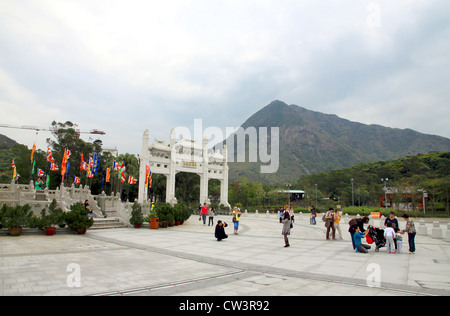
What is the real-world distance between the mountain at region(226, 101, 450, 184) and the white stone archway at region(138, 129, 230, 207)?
220 ft

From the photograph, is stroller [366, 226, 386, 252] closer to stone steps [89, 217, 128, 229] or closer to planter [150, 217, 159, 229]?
planter [150, 217, 159, 229]

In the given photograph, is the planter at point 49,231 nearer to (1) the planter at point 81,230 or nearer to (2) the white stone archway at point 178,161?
(1) the planter at point 81,230

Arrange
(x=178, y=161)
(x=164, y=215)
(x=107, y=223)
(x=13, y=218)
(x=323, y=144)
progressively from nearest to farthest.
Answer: (x=13, y=218), (x=107, y=223), (x=164, y=215), (x=178, y=161), (x=323, y=144)

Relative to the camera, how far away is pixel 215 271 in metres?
7.66

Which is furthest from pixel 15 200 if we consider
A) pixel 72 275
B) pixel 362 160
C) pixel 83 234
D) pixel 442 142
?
pixel 442 142

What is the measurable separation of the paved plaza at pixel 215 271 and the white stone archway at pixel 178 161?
2249 centimetres

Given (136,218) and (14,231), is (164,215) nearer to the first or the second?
(136,218)

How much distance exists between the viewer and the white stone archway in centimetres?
3394

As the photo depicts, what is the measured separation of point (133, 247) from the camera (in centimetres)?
1171

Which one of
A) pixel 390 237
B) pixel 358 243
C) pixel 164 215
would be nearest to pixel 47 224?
pixel 164 215

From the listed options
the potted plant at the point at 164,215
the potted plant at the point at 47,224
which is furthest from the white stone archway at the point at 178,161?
the potted plant at the point at 47,224

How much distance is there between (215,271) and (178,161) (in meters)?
30.3
